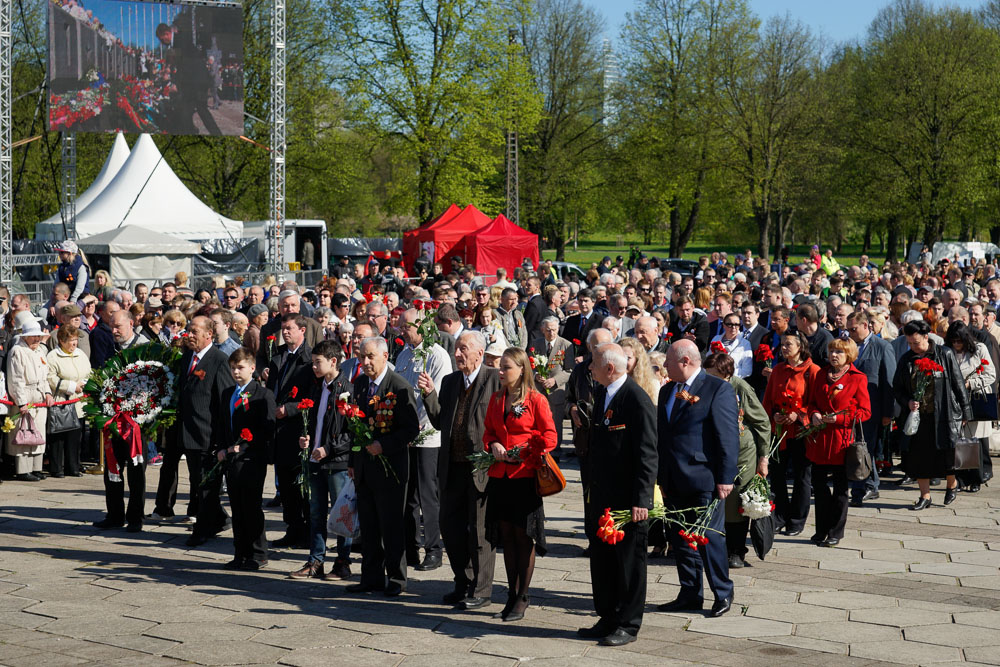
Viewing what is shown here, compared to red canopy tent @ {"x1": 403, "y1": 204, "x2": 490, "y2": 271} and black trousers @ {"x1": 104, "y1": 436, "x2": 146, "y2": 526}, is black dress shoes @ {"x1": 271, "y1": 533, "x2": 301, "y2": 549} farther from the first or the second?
red canopy tent @ {"x1": 403, "y1": 204, "x2": 490, "y2": 271}

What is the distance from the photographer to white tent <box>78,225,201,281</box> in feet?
87.7

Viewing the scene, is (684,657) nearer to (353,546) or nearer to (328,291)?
(353,546)

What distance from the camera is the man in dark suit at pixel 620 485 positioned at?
21.3 feet

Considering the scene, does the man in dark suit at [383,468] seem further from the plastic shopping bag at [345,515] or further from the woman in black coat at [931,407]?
the woman in black coat at [931,407]

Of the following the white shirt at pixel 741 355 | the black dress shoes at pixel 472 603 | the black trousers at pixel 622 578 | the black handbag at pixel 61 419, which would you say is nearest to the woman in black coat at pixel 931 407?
the white shirt at pixel 741 355

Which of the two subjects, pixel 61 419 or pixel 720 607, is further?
pixel 61 419

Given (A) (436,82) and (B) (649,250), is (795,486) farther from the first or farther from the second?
(B) (649,250)

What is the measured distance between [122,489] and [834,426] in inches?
236

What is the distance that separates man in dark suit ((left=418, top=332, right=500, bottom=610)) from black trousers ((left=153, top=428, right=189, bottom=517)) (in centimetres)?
314

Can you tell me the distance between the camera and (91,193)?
32.8m

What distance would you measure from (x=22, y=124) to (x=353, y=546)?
4295cm

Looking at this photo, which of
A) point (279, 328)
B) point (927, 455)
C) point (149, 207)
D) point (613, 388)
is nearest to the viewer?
point (613, 388)

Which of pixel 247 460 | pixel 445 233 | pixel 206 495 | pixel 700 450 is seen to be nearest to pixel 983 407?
pixel 700 450

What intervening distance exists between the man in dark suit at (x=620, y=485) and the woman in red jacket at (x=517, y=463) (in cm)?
42
